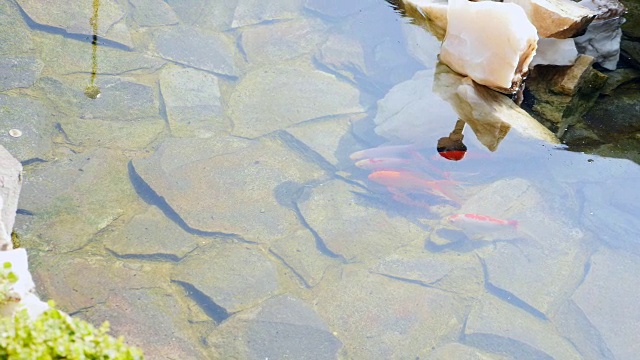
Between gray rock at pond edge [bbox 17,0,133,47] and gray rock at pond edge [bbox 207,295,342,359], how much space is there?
11.3 ft

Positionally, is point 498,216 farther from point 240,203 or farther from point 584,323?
point 240,203

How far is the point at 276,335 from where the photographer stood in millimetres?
3715

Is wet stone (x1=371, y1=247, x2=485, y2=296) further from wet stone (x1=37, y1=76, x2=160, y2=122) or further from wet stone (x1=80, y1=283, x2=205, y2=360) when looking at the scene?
wet stone (x1=37, y1=76, x2=160, y2=122)

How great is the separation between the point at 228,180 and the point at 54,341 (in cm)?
250

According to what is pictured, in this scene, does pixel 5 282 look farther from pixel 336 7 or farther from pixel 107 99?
pixel 336 7

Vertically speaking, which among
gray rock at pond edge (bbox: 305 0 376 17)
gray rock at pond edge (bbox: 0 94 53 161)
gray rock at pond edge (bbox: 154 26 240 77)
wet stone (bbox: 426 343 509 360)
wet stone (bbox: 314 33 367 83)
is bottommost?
wet stone (bbox: 426 343 509 360)

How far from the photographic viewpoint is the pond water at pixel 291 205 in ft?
12.6

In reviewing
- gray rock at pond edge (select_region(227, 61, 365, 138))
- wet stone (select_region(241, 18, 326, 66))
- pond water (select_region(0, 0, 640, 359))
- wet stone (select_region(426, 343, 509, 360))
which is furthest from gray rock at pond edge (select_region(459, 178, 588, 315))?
wet stone (select_region(241, 18, 326, 66))

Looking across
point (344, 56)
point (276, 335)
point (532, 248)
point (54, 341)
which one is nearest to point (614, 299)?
point (532, 248)

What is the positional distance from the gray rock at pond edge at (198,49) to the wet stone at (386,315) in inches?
109

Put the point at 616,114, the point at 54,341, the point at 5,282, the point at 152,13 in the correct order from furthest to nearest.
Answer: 1. the point at 152,13
2. the point at 616,114
3. the point at 5,282
4. the point at 54,341

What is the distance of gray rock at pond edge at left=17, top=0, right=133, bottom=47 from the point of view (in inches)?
238

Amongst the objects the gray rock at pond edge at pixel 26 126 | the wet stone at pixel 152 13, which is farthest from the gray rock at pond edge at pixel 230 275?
the wet stone at pixel 152 13

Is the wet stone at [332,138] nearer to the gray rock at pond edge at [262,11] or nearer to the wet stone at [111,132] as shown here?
the wet stone at [111,132]
